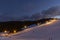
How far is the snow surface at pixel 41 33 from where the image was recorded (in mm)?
18281

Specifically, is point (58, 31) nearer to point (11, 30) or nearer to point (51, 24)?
point (51, 24)

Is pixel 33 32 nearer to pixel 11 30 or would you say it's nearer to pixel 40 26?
pixel 40 26

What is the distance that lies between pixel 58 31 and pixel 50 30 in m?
0.71

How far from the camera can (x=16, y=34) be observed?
19.3m

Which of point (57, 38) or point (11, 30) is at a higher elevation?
point (11, 30)

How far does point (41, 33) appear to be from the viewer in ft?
61.5

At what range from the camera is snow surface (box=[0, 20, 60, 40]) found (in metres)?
18.3

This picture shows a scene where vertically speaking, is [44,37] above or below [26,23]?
below

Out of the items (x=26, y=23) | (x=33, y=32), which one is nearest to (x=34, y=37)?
(x=33, y=32)

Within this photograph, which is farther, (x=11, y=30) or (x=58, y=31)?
(x=11, y=30)

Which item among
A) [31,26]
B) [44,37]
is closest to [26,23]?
[31,26]

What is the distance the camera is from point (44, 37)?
1833 cm

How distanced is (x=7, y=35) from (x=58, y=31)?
8.15 feet

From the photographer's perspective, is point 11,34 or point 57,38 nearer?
point 57,38
